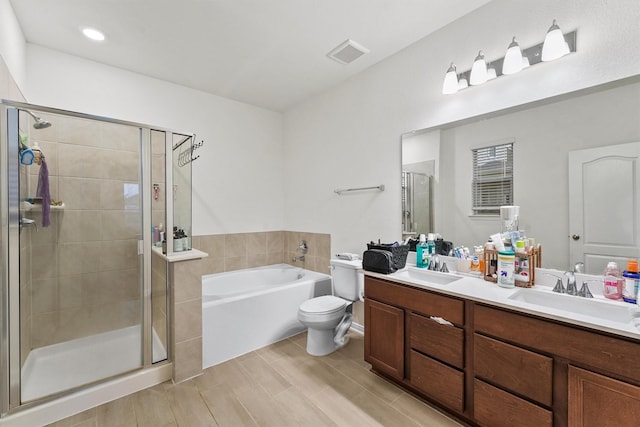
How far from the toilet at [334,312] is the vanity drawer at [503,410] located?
1112 mm

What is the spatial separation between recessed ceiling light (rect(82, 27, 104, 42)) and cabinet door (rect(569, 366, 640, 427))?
367 cm

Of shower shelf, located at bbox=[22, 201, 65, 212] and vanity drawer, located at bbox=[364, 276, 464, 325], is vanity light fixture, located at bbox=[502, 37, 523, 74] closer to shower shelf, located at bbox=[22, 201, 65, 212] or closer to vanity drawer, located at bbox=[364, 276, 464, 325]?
vanity drawer, located at bbox=[364, 276, 464, 325]

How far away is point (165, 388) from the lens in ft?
6.56

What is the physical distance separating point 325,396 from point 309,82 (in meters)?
2.96

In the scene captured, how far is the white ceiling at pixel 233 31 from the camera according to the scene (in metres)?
1.91

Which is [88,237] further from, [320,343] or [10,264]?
[320,343]

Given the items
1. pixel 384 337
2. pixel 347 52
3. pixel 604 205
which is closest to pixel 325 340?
pixel 384 337

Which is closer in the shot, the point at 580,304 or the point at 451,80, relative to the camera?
the point at 580,304

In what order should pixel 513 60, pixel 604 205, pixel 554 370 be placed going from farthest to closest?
1. pixel 513 60
2. pixel 604 205
3. pixel 554 370

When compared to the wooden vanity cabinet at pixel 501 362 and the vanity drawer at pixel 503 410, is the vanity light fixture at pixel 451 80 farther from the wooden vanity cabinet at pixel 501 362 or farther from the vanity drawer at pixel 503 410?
the vanity drawer at pixel 503 410

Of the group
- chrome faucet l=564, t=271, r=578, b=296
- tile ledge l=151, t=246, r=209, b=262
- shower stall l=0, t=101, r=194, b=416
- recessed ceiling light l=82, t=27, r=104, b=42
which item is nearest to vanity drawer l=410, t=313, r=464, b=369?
chrome faucet l=564, t=271, r=578, b=296

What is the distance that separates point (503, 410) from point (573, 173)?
1360mm

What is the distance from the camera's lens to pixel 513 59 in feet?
5.68

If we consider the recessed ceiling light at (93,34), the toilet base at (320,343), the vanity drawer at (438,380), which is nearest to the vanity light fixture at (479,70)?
the vanity drawer at (438,380)
